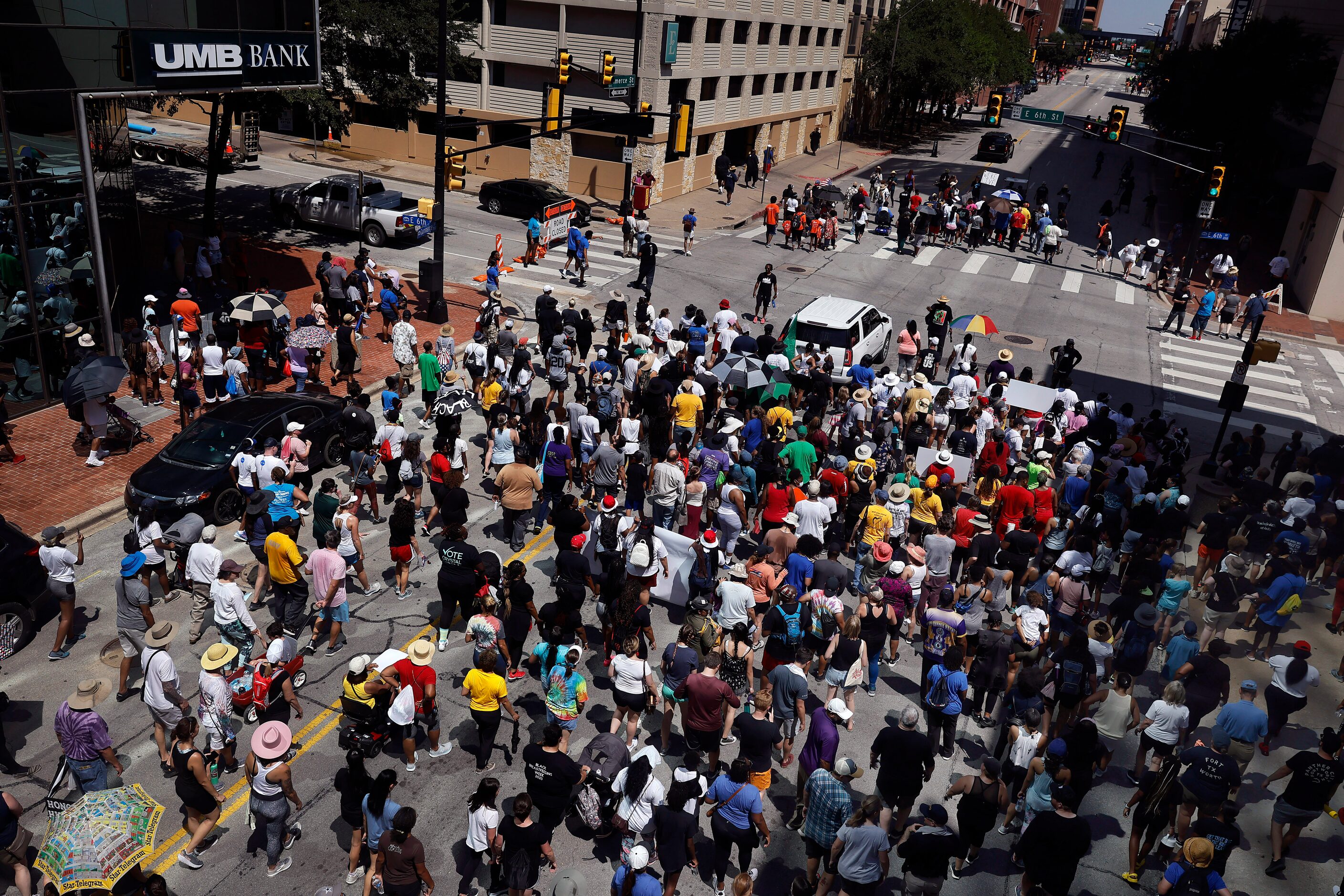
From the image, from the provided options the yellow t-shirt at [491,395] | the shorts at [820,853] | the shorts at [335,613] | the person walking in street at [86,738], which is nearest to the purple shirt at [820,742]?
the shorts at [820,853]

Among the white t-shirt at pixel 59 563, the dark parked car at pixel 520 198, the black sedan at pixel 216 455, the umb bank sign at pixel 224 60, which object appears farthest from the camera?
the dark parked car at pixel 520 198

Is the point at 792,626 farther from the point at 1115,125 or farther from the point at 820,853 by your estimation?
the point at 1115,125

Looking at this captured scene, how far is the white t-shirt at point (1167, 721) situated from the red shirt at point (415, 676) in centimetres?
769

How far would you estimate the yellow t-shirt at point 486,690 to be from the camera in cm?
945

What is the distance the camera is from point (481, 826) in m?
8.19

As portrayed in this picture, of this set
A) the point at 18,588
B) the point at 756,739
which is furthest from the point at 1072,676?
the point at 18,588

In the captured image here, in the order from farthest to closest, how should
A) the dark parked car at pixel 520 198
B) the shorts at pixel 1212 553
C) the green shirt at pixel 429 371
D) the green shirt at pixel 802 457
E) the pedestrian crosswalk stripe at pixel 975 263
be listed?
the dark parked car at pixel 520 198 < the pedestrian crosswalk stripe at pixel 975 263 < the green shirt at pixel 429 371 < the green shirt at pixel 802 457 < the shorts at pixel 1212 553

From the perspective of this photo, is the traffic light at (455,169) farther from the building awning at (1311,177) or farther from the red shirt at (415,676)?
the building awning at (1311,177)

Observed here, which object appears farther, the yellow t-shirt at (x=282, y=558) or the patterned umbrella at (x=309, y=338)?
the patterned umbrella at (x=309, y=338)

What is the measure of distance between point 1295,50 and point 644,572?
4534 cm

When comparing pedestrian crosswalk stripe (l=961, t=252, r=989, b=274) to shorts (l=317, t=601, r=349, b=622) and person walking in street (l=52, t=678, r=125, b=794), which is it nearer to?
shorts (l=317, t=601, r=349, b=622)

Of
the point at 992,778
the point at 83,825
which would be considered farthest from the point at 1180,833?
the point at 83,825

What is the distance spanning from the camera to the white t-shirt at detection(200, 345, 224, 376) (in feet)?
56.9

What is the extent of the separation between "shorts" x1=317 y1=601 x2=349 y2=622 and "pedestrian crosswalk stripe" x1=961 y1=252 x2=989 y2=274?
28490 mm
